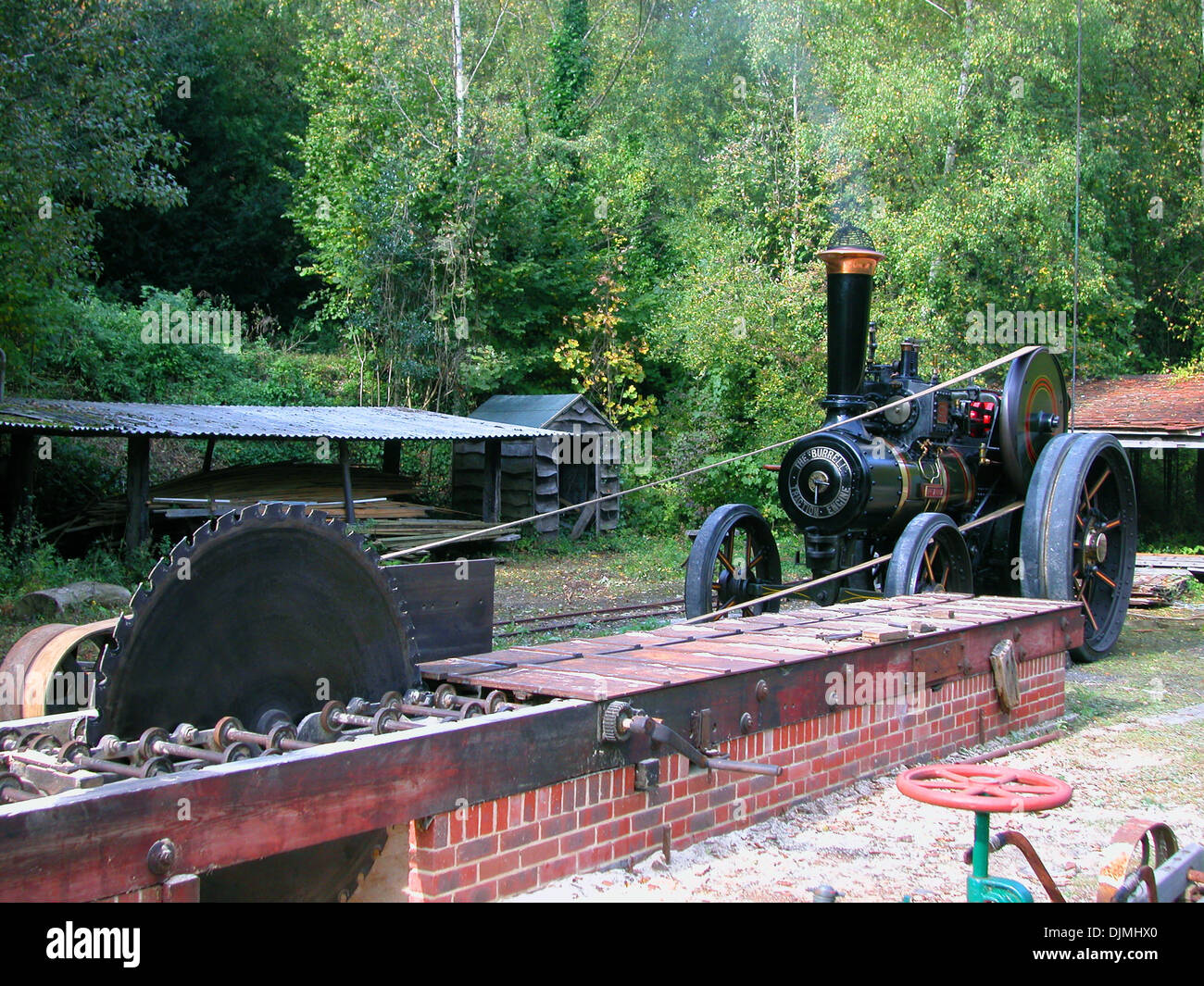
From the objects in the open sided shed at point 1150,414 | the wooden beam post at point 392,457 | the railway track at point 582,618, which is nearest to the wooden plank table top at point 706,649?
the railway track at point 582,618

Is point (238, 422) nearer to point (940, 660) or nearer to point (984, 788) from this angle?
point (940, 660)

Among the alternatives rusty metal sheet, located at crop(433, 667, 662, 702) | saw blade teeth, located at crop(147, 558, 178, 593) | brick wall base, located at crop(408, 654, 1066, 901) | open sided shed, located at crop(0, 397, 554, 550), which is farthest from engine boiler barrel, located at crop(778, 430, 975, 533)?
open sided shed, located at crop(0, 397, 554, 550)

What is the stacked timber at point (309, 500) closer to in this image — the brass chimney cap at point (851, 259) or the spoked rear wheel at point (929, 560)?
the brass chimney cap at point (851, 259)

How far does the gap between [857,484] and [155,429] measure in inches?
304

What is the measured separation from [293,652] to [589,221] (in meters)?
22.4

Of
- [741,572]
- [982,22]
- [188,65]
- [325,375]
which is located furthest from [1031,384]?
[188,65]

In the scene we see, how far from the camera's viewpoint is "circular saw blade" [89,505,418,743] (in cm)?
344

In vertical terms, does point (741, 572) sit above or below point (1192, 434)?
below

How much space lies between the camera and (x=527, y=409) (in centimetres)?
1975

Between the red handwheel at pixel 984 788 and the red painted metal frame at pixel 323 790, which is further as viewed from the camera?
the red handwheel at pixel 984 788

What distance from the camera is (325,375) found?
22.1 m

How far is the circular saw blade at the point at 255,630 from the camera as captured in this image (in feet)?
11.3

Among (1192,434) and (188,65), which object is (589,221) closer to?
(188,65)

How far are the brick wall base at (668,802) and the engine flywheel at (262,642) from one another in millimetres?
300
